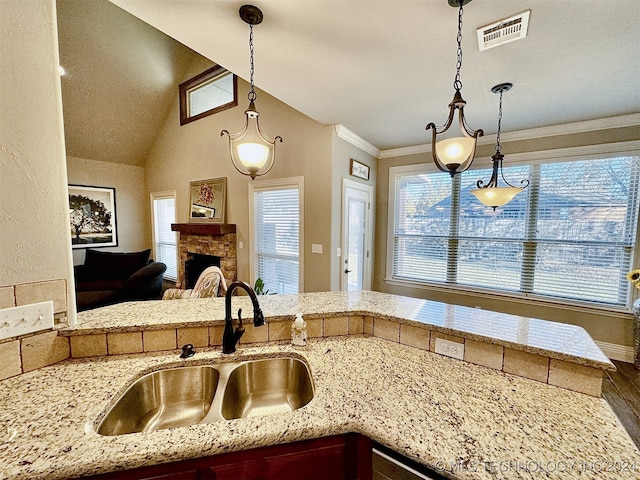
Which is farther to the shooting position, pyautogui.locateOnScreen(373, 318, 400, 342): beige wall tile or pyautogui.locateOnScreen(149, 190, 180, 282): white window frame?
pyautogui.locateOnScreen(149, 190, 180, 282): white window frame

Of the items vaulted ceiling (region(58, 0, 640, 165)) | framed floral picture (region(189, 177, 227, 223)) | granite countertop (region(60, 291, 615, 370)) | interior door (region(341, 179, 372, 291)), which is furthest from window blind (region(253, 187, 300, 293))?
granite countertop (region(60, 291, 615, 370))

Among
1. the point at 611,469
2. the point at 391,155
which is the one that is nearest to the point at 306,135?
the point at 391,155

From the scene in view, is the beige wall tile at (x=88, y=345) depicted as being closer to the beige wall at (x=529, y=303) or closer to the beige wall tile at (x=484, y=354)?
the beige wall tile at (x=484, y=354)

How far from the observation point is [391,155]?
12.9 ft

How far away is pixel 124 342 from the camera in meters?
1.14

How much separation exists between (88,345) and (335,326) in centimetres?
110

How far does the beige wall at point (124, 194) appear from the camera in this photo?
4959mm

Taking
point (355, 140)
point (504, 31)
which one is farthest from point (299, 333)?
point (355, 140)

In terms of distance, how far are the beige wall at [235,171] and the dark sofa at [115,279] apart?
1.16 m

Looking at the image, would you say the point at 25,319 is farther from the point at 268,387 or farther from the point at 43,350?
the point at 268,387

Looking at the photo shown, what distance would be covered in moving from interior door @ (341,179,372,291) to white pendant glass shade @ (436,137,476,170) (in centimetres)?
175

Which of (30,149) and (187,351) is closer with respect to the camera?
(30,149)

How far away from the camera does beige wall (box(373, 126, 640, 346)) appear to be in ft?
8.93

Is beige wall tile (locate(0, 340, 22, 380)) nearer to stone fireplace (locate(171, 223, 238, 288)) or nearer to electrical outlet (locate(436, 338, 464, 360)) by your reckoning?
electrical outlet (locate(436, 338, 464, 360))
